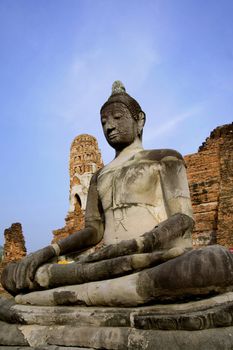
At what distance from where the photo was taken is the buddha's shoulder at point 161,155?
2928mm

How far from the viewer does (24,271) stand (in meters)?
2.59

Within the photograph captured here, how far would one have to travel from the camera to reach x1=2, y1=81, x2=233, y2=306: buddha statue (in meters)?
1.92

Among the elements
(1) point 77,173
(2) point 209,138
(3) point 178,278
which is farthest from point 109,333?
(1) point 77,173

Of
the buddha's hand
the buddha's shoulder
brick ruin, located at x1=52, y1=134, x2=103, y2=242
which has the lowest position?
the buddha's hand

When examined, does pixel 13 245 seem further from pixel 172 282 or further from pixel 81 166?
pixel 172 282

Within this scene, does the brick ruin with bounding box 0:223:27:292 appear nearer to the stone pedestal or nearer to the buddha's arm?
the buddha's arm

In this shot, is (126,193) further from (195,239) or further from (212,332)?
(195,239)

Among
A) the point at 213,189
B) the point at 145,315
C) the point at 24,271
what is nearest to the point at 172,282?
the point at 145,315

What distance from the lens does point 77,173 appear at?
24.0m

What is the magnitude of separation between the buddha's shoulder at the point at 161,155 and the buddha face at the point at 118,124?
0.28 m

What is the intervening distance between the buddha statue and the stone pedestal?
0.08m

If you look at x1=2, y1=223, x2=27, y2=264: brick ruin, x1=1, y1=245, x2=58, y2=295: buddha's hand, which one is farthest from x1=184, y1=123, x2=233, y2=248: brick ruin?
x1=1, y1=245, x2=58, y2=295: buddha's hand

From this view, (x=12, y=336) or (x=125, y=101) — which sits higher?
(x=125, y=101)

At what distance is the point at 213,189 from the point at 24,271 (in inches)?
412
